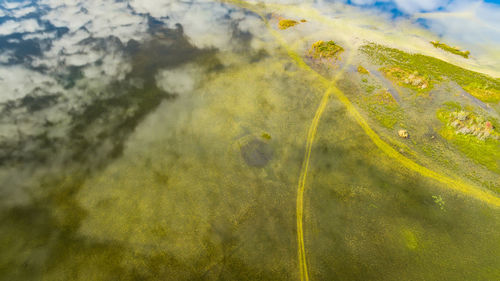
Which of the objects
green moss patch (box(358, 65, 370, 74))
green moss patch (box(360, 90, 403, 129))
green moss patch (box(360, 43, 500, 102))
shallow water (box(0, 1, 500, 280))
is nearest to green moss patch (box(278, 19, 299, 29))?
shallow water (box(0, 1, 500, 280))

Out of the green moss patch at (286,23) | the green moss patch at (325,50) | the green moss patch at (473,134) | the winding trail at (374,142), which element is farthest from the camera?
the green moss patch at (286,23)

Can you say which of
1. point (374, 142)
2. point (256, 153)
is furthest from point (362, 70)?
point (256, 153)

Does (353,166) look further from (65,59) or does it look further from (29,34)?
(29,34)

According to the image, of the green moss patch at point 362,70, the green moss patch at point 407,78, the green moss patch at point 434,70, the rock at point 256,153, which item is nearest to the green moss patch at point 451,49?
the green moss patch at point 434,70

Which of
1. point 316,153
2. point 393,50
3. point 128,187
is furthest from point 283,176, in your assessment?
point 393,50

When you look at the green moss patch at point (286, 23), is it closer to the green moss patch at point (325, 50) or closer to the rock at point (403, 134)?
the green moss patch at point (325, 50)

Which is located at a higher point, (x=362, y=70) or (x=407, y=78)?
(x=407, y=78)

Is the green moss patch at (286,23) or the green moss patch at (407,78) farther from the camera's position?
the green moss patch at (286,23)

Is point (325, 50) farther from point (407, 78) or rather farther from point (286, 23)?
point (407, 78)

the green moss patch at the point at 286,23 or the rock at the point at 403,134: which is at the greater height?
the green moss patch at the point at 286,23

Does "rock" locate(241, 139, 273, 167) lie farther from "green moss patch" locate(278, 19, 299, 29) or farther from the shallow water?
"green moss patch" locate(278, 19, 299, 29)
